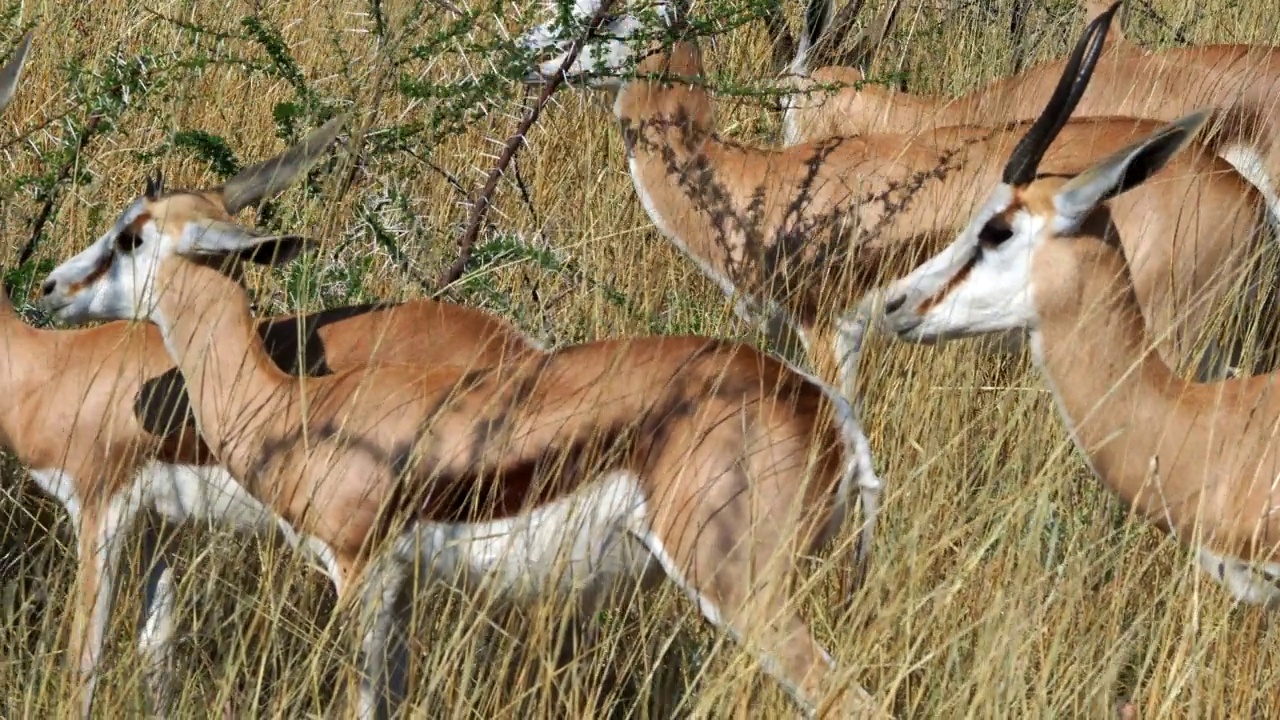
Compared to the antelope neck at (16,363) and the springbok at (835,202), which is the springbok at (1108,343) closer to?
the springbok at (835,202)

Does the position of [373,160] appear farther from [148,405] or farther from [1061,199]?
[1061,199]

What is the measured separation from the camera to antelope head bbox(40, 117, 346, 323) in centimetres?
354

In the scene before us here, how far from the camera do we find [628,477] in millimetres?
3131

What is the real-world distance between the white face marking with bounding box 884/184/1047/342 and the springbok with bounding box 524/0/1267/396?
2.94 ft

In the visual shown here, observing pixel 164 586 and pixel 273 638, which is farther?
pixel 164 586

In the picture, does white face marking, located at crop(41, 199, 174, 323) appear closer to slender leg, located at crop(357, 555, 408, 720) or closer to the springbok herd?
the springbok herd

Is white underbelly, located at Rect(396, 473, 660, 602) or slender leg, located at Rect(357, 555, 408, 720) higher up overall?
white underbelly, located at Rect(396, 473, 660, 602)

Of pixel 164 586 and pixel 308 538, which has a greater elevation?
pixel 308 538

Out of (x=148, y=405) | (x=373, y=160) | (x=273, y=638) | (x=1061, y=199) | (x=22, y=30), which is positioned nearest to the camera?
(x=273, y=638)

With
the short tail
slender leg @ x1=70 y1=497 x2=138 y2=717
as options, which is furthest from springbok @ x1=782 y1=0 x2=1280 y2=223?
slender leg @ x1=70 y1=497 x2=138 y2=717

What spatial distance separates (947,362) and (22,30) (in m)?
3.13

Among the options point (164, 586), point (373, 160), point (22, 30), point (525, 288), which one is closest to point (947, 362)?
point (525, 288)

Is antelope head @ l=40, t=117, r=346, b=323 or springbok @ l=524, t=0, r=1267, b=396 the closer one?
antelope head @ l=40, t=117, r=346, b=323

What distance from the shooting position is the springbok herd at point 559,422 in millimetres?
3092
